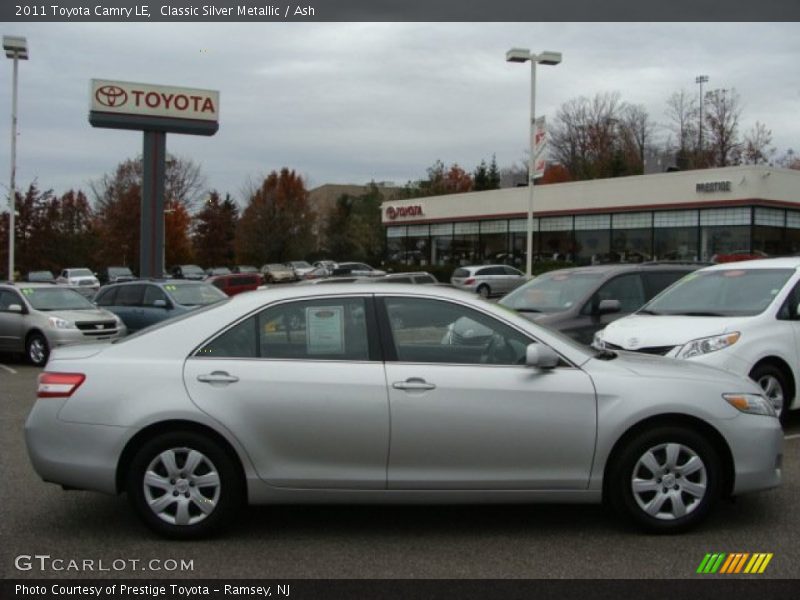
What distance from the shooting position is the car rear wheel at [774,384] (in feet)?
26.4

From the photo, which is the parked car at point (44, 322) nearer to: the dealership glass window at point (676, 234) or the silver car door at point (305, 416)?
the silver car door at point (305, 416)

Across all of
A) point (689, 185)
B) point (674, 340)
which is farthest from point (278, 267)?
point (674, 340)

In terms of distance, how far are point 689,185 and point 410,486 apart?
34321mm

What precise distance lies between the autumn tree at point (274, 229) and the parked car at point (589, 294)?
56012 millimetres

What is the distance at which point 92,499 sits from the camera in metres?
6.05

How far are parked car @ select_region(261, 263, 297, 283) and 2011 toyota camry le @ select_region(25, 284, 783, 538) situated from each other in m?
45.8

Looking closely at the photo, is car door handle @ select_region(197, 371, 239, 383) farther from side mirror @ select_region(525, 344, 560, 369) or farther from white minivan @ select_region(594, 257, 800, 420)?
white minivan @ select_region(594, 257, 800, 420)

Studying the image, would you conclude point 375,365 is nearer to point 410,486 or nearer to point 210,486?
point 410,486

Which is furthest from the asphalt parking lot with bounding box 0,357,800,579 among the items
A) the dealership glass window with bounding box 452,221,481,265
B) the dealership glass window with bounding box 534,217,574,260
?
the dealership glass window with bounding box 452,221,481,265

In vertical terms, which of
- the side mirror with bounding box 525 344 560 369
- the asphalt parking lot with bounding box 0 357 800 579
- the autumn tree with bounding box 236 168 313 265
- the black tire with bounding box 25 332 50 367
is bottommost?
the asphalt parking lot with bounding box 0 357 800 579

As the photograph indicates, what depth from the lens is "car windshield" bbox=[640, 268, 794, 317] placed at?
336 inches

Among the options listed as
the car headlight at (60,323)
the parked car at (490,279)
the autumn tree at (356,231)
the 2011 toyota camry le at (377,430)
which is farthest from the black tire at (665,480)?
the autumn tree at (356,231)

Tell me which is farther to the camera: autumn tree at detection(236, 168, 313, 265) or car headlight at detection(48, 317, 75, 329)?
autumn tree at detection(236, 168, 313, 265)

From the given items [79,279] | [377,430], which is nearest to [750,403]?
[377,430]
